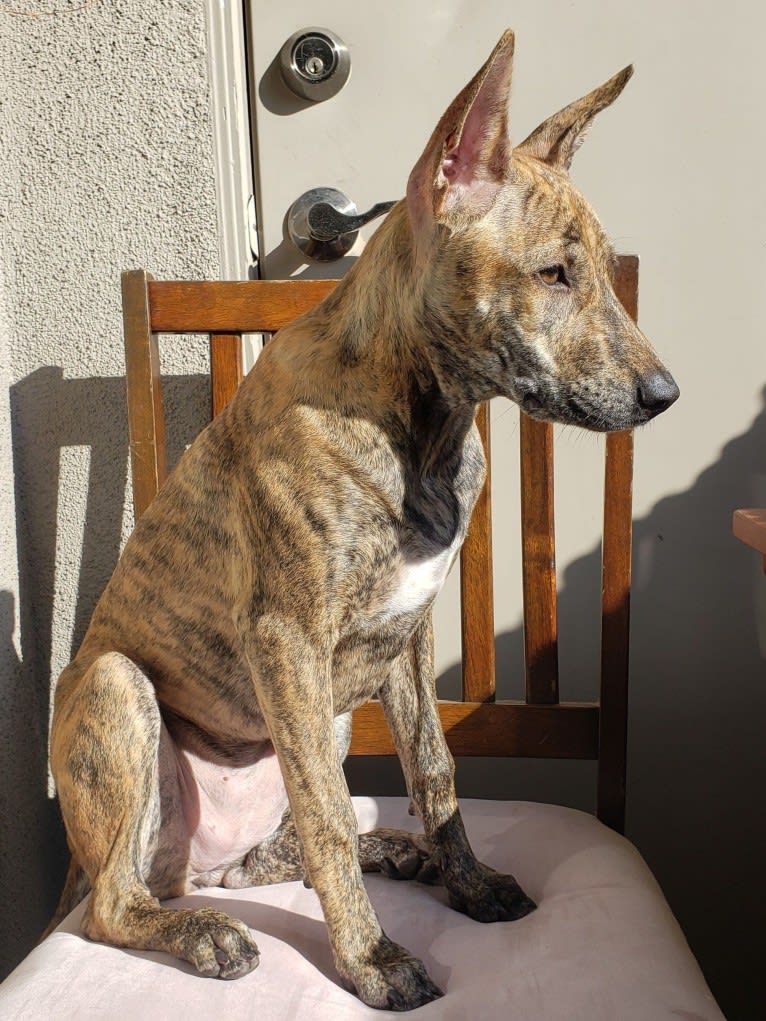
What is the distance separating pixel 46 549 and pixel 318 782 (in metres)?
1.02

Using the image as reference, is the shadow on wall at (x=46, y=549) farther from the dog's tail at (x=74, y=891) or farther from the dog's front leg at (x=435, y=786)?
the dog's front leg at (x=435, y=786)

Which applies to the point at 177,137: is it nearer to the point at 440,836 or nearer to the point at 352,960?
the point at 440,836

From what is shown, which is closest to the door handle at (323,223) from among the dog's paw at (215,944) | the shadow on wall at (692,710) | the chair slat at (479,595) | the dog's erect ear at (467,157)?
the chair slat at (479,595)

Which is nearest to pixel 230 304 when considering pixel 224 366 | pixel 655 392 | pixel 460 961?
pixel 224 366

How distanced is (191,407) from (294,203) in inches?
17.3

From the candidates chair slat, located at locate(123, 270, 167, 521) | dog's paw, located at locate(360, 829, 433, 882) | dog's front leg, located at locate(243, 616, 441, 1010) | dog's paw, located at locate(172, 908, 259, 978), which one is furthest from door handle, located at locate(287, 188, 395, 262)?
dog's paw, located at locate(172, 908, 259, 978)

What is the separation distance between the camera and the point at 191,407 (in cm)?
183

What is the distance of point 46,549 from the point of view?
1912 mm

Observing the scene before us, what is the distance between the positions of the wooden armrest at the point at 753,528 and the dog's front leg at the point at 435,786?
446mm

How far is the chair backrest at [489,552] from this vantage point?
1.52 meters

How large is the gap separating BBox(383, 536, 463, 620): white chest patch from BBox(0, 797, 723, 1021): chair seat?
0.43 metres

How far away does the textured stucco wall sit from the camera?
1764 mm

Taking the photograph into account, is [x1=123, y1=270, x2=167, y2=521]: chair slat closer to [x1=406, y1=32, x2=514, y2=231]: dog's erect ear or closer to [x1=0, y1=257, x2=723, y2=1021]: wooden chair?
[x1=0, y1=257, x2=723, y2=1021]: wooden chair

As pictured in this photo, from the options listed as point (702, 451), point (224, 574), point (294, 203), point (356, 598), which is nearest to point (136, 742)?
point (224, 574)
